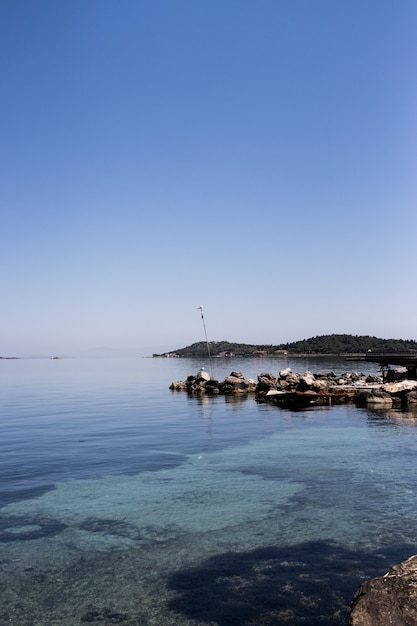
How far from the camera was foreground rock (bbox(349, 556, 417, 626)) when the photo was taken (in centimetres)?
680

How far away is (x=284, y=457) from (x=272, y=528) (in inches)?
421

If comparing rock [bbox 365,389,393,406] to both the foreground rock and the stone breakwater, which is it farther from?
the foreground rock

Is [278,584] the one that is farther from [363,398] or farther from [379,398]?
[363,398]

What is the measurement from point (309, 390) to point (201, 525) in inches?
1556

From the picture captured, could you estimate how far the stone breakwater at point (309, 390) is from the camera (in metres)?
47.7

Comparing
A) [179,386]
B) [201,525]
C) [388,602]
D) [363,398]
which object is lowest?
[201,525]

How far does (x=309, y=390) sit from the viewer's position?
173ft

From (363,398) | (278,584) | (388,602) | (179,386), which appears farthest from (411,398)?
(388,602)

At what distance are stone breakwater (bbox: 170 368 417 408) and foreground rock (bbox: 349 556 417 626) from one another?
4178 centimetres

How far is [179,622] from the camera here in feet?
31.3

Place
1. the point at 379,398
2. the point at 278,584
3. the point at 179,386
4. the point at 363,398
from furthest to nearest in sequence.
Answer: the point at 179,386 < the point at 363,398 < the point at 379,398 < the point at 278,584

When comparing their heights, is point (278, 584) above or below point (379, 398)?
below

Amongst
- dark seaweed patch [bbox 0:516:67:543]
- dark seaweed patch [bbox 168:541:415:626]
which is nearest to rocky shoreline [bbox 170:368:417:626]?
dark seaweed patch [bbox 168:541:415:626]

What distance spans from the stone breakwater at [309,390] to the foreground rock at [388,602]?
41.8m
